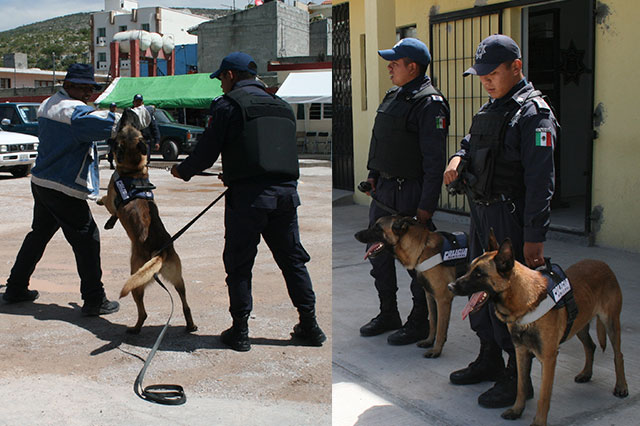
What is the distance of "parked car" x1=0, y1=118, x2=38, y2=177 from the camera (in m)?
13.6

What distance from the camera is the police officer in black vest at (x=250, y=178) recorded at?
3.76m

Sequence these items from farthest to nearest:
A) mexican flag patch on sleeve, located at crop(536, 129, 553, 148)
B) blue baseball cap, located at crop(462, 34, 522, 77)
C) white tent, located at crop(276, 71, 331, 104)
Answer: white tent, located at crop(276, 71, 331, 104) → blue baseball cap, located at crop(462, 34, 522, 77) → mexican flag patch on sleeve, located at crop(536, 129, 553, 148)

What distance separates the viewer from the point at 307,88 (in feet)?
70.2

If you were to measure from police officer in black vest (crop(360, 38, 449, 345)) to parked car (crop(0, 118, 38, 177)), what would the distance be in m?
11.6

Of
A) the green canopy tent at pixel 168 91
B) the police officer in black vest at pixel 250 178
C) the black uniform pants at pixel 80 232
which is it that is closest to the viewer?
the police officer in black vest at pixel 250 178

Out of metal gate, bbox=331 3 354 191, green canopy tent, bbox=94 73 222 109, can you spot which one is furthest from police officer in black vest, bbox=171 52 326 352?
green canopy tent, bbox=94 73 222 109

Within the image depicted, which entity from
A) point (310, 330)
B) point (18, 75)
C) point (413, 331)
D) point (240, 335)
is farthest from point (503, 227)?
point (18, 75)

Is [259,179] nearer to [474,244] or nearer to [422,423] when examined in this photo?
[474,244]

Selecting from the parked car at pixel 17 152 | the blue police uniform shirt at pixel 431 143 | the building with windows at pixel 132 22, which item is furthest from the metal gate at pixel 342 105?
the building with windows at pixel 132 22

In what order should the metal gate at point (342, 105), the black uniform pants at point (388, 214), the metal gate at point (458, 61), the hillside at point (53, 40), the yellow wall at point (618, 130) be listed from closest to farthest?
the black uniform pants at point (388, 214)
the yellow wall at point (618, 130)
the metal gate at point (458, 61)
the metal gate at point (342, 105)
the hillside at point (53, 40)

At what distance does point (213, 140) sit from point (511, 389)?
2023 millimetres

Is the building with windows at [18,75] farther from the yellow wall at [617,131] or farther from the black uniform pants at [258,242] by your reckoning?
the black uniform pants at [258,242]

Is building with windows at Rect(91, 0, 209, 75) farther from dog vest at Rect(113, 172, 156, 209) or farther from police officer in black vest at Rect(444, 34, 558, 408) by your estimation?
Answer: police officer in black vest at Rect(444, 34, 558, 408)

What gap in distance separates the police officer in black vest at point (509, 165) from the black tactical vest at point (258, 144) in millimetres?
1009
